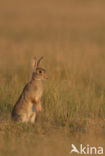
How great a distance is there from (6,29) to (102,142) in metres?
13.6

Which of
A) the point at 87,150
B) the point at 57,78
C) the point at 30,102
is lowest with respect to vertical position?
the point at 87,150

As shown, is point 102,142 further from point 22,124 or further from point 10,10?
point 10,10

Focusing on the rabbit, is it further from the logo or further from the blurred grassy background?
the logo

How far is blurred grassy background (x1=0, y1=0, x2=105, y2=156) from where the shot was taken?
248 inches

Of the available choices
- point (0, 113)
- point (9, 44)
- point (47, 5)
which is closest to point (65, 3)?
point (47, 5)

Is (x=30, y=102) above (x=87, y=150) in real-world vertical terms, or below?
above

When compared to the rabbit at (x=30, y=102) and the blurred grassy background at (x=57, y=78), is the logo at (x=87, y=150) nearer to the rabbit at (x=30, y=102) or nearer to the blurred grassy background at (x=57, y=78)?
the blurred grassy background at (x=57, y=78)

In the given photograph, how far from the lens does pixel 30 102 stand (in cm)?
693

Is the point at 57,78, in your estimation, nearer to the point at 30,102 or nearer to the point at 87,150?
the point at 30,102

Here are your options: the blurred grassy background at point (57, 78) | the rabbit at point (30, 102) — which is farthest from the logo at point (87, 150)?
the rabbit at point (30, 102)

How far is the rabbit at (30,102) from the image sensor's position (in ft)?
22.4

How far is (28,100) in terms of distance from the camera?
6.89m

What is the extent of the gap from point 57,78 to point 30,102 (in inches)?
90.7

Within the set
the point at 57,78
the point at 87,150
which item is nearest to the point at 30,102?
the point at 87,150
